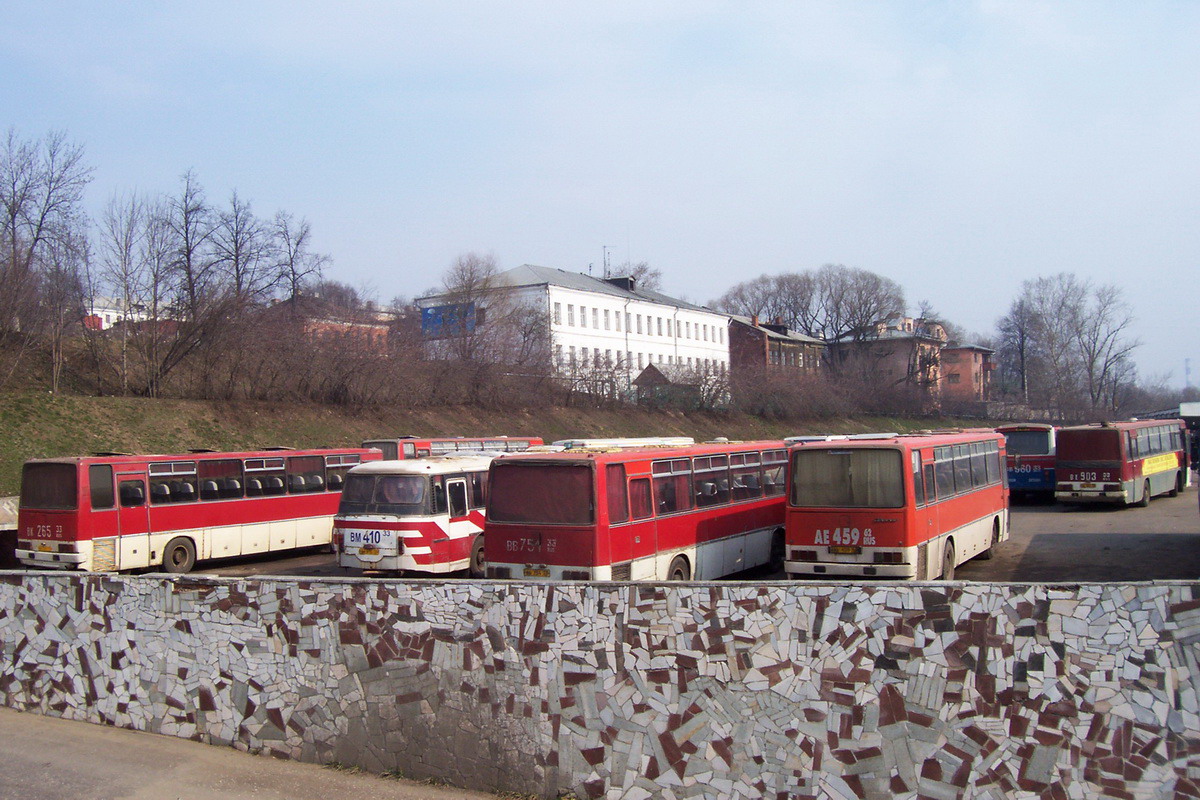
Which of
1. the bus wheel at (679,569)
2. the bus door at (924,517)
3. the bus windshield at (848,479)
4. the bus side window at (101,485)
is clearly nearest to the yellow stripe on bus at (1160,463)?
the bus door at (924,517)

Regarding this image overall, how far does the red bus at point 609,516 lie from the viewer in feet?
45.3

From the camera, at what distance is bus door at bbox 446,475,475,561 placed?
17969 mm

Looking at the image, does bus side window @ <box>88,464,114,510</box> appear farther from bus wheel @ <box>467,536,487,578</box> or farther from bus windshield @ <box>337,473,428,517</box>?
bus wheel @ <box>467,536,487,578</box>

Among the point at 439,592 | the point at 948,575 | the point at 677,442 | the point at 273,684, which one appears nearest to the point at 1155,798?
the point at 439,592

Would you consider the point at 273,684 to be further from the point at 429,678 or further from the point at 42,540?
the point at 42,540

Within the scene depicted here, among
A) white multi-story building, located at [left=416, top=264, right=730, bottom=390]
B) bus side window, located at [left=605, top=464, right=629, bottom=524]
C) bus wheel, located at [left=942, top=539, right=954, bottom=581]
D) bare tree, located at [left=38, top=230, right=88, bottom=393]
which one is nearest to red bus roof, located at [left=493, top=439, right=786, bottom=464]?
bus side window, located at [left=605, top=464, right=629, bottom=524]

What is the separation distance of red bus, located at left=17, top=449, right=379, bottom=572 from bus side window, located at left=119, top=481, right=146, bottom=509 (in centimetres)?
2

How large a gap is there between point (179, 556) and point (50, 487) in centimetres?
290

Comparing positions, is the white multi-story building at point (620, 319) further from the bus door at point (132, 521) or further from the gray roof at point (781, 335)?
the bus door at point (132, 521)

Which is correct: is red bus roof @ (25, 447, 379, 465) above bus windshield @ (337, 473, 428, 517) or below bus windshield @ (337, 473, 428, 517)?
above

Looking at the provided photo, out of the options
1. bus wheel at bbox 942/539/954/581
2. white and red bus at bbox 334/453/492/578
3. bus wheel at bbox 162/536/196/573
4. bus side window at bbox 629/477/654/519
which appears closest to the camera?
bus side window at bbox 629/477/654/519

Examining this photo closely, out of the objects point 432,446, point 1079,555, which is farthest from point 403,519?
point 1079,555

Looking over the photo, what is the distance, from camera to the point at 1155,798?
577 cm

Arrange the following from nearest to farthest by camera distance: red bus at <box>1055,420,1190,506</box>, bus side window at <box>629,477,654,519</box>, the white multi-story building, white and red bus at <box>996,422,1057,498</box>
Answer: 1. bus side window at <box>629,477,654,519</box>
2. red bus at <box>1055,420,1190,506</box>
3. white and red bus at <box>996,422,1057,498</box>
4. the white multi-story building
